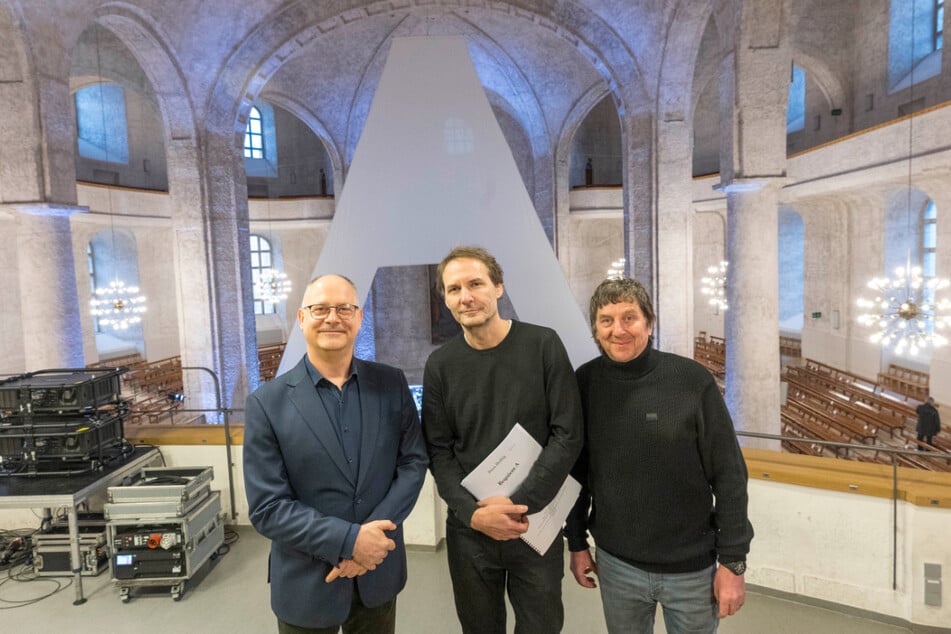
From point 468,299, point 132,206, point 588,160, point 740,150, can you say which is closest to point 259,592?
point 468,299

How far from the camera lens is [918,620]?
339 centimetres

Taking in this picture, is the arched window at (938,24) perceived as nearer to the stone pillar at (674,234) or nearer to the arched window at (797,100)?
→ the arched window at (797,100)

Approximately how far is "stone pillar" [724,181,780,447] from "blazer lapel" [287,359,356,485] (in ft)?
24.0

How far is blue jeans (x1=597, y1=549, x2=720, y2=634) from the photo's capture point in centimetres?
204

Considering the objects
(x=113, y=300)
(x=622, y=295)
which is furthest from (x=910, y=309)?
(x=113, y=300)

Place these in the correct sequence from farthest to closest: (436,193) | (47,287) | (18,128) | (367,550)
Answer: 1. (47,287)
2. (18,128)
3. (436,193)
4. (367,550)

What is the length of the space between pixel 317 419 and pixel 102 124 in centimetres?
2119

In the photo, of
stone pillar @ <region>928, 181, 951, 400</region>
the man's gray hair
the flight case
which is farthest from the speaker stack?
stone pillar @ <region>928, 181, 951, 400</region>

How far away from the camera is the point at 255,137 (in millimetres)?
21969

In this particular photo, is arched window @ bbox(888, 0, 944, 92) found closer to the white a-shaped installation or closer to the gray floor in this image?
the white a-shaped installation

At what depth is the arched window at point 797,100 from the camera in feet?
59.5

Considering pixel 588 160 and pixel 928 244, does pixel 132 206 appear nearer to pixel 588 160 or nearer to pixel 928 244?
pixel 588 160

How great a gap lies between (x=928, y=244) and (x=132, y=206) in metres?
20.9

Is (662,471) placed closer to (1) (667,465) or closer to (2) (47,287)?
(1) (667,465)
